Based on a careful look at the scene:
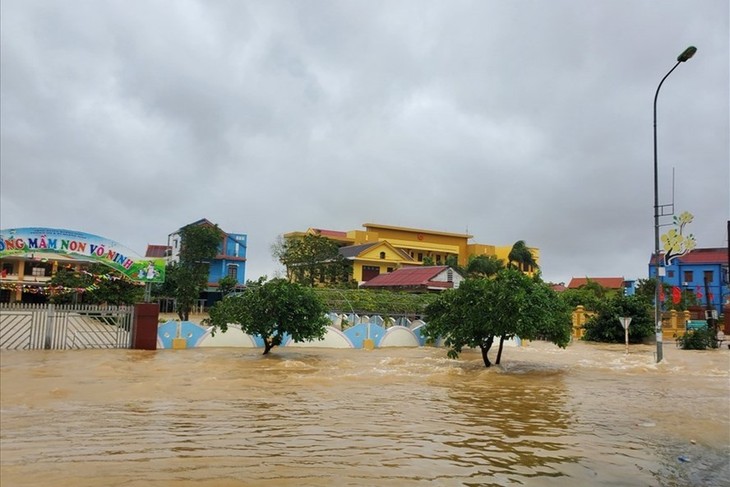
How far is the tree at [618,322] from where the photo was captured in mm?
32219

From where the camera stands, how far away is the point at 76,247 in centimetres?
2147


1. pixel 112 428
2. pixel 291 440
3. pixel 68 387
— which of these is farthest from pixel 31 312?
pixel 291 440

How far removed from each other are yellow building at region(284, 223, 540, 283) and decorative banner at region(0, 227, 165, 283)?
102 ft

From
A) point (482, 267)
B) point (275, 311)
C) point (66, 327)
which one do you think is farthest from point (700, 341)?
point (66, 327)

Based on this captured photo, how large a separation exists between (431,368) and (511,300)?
11.8 feet

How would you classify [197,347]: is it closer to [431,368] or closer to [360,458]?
[431,368]

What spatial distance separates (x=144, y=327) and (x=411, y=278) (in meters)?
27.5

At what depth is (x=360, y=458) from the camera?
22.3 feet

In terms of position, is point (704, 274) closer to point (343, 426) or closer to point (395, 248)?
point (395, 248)

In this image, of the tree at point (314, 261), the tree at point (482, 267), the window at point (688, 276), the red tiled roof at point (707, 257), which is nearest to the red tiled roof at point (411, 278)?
the tree at point (314, 261)

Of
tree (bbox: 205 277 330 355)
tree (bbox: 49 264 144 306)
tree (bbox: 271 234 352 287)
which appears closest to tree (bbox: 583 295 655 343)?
tree (bbox: 205 277 330 355)

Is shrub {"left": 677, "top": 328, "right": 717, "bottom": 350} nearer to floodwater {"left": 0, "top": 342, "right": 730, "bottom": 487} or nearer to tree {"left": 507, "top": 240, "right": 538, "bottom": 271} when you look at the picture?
floodwater {"left": 0, "top": 342, "right": 730, "bottom": 487}

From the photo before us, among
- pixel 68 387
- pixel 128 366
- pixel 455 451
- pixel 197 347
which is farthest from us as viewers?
pixel 197 347

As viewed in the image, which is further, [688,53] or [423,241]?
[423,241]
